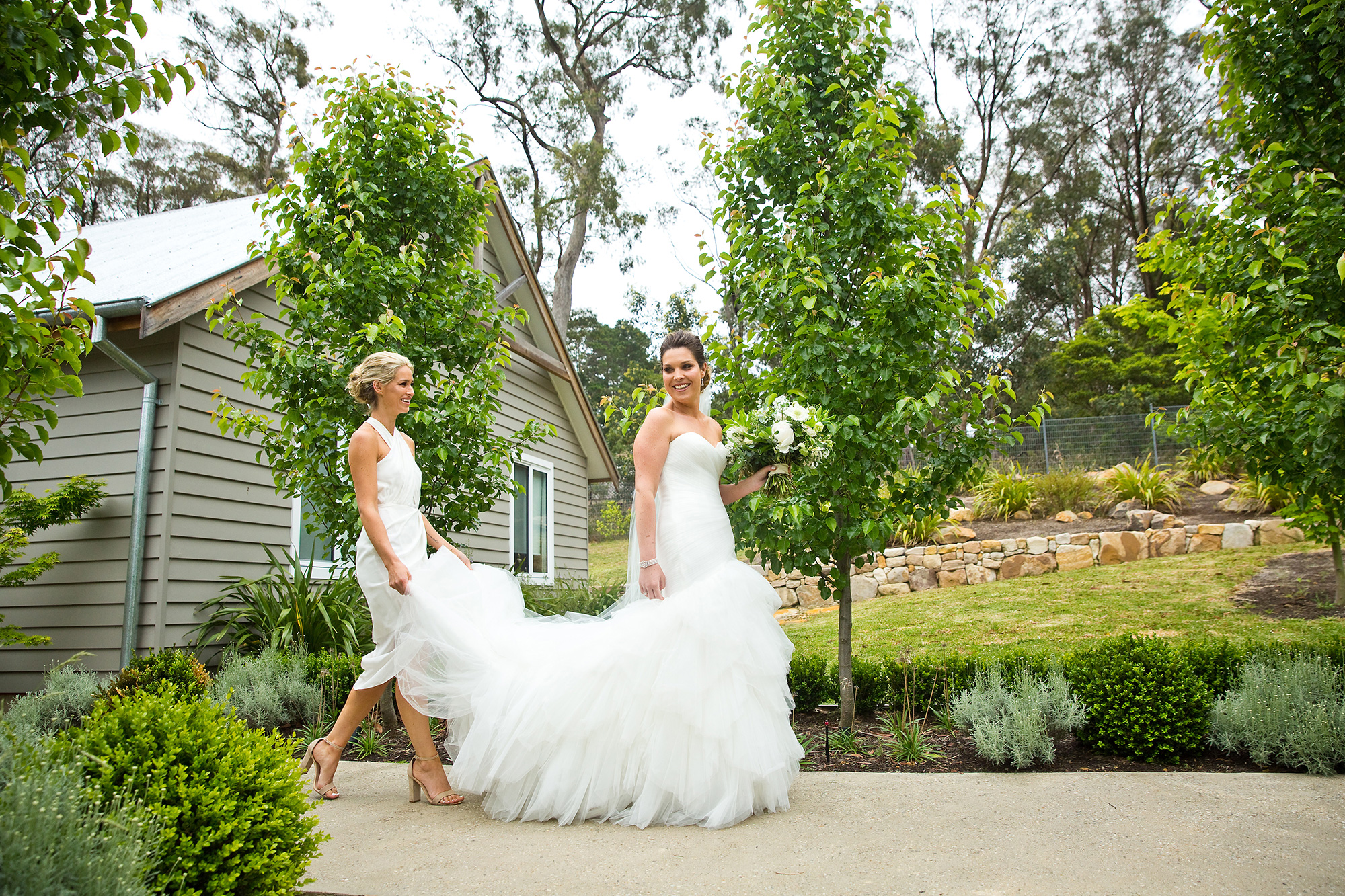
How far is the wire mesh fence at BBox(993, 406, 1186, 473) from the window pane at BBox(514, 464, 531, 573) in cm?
942

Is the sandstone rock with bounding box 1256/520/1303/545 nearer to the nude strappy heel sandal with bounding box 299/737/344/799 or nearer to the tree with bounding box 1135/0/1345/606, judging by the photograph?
the tree with bounding box 1135/0/1345/606

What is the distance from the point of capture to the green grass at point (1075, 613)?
7859 mm

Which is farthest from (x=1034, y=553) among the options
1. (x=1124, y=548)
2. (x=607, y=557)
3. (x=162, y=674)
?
(x=607, y=557)

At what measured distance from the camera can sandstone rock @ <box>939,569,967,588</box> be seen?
1185 centimetres

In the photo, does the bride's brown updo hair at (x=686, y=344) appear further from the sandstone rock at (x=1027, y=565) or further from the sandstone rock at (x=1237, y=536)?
the sandstone rock at (x=1237, y=536)

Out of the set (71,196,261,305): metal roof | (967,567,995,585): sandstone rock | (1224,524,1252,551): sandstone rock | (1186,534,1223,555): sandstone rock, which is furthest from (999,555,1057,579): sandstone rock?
(71,196,261,305): metal roof

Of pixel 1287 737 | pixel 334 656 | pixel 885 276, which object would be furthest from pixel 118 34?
pixel 1287 737

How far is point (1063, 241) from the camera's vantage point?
91.3 ft

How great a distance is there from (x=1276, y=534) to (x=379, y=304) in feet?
38.2

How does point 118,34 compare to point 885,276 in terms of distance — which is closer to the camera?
point 118,34

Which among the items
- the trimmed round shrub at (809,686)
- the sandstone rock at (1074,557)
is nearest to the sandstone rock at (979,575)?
the sandstone rock at (1074,557)

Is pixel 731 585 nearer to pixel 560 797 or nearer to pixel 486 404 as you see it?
pixel 560 797

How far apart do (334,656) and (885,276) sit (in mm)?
4939

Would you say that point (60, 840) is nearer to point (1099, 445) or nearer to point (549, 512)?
point (549, 512)
